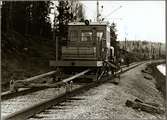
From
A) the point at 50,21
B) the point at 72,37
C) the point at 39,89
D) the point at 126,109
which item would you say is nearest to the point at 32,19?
the point at 50,21

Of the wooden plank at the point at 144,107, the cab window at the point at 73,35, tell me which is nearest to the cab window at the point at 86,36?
the cab window at the point at 73,35

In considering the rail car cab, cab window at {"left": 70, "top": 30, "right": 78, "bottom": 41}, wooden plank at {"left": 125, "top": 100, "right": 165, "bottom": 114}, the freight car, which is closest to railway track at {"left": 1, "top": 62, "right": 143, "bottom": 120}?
wooden plank at {"left": 125, "top": 100, "right": 165, "bottom": 114}

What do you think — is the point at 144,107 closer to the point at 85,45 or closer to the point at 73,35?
the point at 85,45

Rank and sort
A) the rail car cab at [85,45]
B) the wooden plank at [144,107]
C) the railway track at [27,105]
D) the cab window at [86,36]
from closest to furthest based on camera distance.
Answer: the railway track at [27,105], the wooden plank at [144,107], the rail car cab at [85,45], the cab window at [86,36]

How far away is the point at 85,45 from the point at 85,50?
3.66ft

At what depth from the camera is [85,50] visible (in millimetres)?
16625

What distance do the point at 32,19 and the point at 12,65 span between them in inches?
1148

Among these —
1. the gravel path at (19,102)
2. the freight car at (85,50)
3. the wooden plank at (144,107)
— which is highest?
the freight car at (85,50)

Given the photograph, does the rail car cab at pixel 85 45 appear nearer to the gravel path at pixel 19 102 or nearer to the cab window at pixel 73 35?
the cab window at pixel 73 35

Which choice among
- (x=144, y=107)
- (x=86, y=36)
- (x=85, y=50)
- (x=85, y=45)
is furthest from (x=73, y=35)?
(x=144, y=107)

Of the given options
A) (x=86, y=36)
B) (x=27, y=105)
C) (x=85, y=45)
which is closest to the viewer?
(x=27, y=105)

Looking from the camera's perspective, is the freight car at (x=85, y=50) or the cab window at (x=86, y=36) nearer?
the freight car at (x=85, y=50)

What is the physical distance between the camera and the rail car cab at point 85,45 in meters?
16.6

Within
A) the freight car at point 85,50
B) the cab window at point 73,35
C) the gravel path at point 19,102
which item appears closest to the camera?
the gravel path at point 19,102
